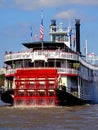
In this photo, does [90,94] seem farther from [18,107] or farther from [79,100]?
[18,107]

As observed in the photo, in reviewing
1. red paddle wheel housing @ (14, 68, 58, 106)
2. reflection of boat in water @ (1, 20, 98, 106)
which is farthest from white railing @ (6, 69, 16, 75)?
red paddle wheel housing @ (14, 68, 58, 106)

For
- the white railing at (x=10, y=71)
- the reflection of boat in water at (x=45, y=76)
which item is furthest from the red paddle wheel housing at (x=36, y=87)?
the white railing at (x=10, y=71)

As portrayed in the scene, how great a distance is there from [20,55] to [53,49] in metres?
3.22

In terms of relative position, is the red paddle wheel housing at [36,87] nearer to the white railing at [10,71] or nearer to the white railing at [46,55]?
the white railing at [46,55]

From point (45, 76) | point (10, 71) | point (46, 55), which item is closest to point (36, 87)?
point (45, 76)

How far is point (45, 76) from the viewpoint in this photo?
112 ft

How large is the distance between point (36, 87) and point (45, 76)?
1004 mm

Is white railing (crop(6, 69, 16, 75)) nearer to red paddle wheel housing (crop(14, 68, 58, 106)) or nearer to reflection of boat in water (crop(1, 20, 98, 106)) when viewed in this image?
reflection of boat in water (crop(1, 20, 98, 106))

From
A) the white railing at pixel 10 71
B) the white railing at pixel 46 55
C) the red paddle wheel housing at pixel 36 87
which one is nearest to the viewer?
the red paddle wheel housing at pixel 36 87

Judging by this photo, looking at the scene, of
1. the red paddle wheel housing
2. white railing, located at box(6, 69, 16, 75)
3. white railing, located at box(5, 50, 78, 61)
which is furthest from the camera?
white railing, located at box(6, 69, 16, 75)

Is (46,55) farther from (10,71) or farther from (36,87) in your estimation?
(10,71)

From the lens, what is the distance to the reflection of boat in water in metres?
33.6

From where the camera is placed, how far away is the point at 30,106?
33688 millimetres

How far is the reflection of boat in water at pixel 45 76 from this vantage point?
33625mm
